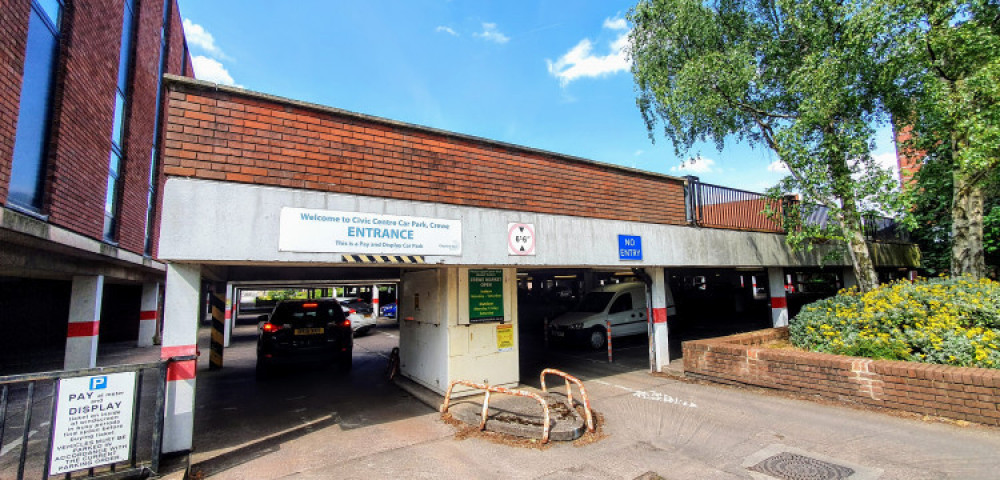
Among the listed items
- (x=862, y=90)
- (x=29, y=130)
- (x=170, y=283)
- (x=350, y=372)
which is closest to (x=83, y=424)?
(x=170, y=283)

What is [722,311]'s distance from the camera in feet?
71.8

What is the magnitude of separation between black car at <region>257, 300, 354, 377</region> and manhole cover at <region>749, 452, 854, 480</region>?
8.04 meters

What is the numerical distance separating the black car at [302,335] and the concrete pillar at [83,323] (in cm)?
459

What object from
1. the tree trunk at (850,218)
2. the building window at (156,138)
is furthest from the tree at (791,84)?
the building window at (156,138)

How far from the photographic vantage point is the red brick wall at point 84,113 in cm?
741

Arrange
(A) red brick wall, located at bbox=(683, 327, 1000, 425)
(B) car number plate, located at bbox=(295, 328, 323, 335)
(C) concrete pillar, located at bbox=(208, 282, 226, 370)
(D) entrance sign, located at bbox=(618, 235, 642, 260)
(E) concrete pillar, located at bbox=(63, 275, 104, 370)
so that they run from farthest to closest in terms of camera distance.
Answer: (C) concrete pillar, located at bbox=(208, 282, 226, 370) < (E) concrete pillar, located at bbox=(63, 275, 104, 370) < (B) car number plate, located at bbox=(295, 328, 323, 335) < (D) entrance sign, located at bbox=(618, 235, 642, 260) < (A) red brick wall, located at bbox=(683, 327, 1000, 425)

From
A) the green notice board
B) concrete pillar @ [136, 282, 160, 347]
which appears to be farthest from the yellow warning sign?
concrete pillar @ [136, 282, 160, 347]

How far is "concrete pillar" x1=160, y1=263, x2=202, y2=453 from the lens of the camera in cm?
472

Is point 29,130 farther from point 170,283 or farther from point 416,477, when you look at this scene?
point 416,477

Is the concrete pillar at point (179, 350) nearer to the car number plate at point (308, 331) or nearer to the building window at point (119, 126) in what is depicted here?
the car number plate at point (308, 331)

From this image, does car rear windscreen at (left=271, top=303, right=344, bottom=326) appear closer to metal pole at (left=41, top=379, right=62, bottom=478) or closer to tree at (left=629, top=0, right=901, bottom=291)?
metal pole at (left=41, top=379, right=62, bottom=478)

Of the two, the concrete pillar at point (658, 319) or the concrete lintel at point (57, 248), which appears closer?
the concrete lintel at point (57, 248)

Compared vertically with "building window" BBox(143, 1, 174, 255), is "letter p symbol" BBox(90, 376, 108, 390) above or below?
below

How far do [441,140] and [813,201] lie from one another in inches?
341
